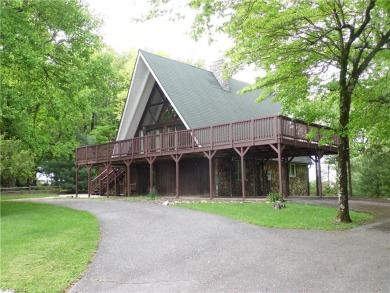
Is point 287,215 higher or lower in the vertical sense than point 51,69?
lower

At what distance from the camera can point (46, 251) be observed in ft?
28.8

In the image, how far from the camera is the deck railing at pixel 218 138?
16594 mm

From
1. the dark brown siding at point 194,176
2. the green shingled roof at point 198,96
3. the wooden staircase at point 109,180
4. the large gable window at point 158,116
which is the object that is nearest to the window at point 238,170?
the dark brown siding at point 194,176

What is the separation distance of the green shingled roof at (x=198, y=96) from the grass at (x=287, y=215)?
6.97m

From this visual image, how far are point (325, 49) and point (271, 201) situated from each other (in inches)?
260

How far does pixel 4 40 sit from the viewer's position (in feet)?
50.1

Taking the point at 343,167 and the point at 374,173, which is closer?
the point at 343,167

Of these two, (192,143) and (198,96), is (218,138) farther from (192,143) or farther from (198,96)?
(198,96)

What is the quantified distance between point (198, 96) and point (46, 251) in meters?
16.2

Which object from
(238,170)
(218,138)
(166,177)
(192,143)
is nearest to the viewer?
(218,138)

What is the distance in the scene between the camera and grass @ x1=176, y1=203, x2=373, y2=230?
1095 centimetres

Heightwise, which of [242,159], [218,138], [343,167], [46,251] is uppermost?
[218,138]

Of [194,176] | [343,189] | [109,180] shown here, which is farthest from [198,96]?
[343,189]

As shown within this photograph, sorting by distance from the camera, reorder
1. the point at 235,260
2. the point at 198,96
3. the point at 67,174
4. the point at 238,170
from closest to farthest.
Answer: the point at 235,260
the point at 238,170
the point at 198,96
the point at 67,174
